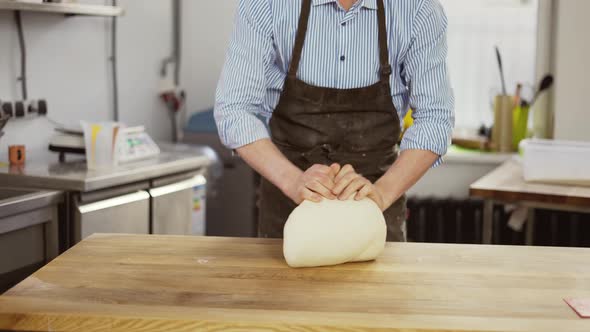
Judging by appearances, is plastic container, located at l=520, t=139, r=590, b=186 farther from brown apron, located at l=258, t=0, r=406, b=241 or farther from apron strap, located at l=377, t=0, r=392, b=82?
apron strap, located at l=377, t=0, r=392, b=82

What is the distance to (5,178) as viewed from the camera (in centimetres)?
298

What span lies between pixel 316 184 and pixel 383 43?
0.55 m

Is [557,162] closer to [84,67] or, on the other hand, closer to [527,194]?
[527,194]

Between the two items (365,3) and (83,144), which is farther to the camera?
(83,144)

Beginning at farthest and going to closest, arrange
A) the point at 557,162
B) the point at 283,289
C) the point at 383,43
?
the point at 557,162 → the point at 383,43 → the point at 283,289

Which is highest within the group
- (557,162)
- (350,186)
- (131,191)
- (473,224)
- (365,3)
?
(365,3)

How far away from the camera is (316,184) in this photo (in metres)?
1.83

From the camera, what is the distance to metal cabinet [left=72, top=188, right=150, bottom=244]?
9.57 ft

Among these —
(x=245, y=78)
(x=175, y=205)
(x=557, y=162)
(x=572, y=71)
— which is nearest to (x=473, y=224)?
(x=572, y=71)

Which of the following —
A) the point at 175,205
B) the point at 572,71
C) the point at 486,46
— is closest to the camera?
the point at 175,205

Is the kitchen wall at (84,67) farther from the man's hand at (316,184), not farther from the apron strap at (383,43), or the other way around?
the man's hand at (316,184)

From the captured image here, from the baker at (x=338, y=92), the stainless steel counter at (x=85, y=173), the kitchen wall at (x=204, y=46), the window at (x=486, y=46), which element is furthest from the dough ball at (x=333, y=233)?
the kitchen wall at (x=204, y=46)

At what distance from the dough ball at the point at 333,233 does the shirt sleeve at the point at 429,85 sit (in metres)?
0.36

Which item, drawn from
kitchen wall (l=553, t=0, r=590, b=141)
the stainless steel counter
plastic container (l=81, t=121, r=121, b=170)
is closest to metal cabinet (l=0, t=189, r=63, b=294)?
the stainless steel counter
